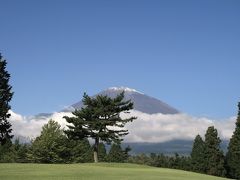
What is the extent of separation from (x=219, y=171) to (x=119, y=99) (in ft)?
86.2

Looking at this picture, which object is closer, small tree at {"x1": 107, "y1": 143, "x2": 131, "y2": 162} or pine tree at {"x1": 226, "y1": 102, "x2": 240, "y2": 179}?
pine tree at {"x1": 226, "y1": 102, "x2": 240, "y2": 179}

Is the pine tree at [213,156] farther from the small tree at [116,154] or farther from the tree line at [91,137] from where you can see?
the small tree at [116,154]

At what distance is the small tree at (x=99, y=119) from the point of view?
8144cm

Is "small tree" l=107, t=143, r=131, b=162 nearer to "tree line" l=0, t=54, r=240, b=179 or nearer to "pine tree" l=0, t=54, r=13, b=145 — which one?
"tree line" l=0, t=54, r=240, b=179

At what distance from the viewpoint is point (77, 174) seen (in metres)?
41.7

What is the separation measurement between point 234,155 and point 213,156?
19.7ft

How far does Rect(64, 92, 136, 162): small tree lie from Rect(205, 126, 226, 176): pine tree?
20.7m

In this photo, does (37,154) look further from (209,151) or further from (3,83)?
(209,151)

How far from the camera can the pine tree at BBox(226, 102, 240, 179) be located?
96.6m

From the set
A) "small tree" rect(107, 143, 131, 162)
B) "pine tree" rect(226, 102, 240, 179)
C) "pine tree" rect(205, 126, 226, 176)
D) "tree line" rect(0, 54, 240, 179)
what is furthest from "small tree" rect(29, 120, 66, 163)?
"small tree" rect(107, 143, 131, 162)

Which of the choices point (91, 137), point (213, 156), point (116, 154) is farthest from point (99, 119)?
point (116, 154)

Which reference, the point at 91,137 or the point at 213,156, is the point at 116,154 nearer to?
the point at 213,156

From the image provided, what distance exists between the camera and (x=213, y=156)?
3839 inches

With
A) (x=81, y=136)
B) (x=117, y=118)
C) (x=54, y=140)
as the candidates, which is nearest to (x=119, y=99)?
(x=117, y=118)
